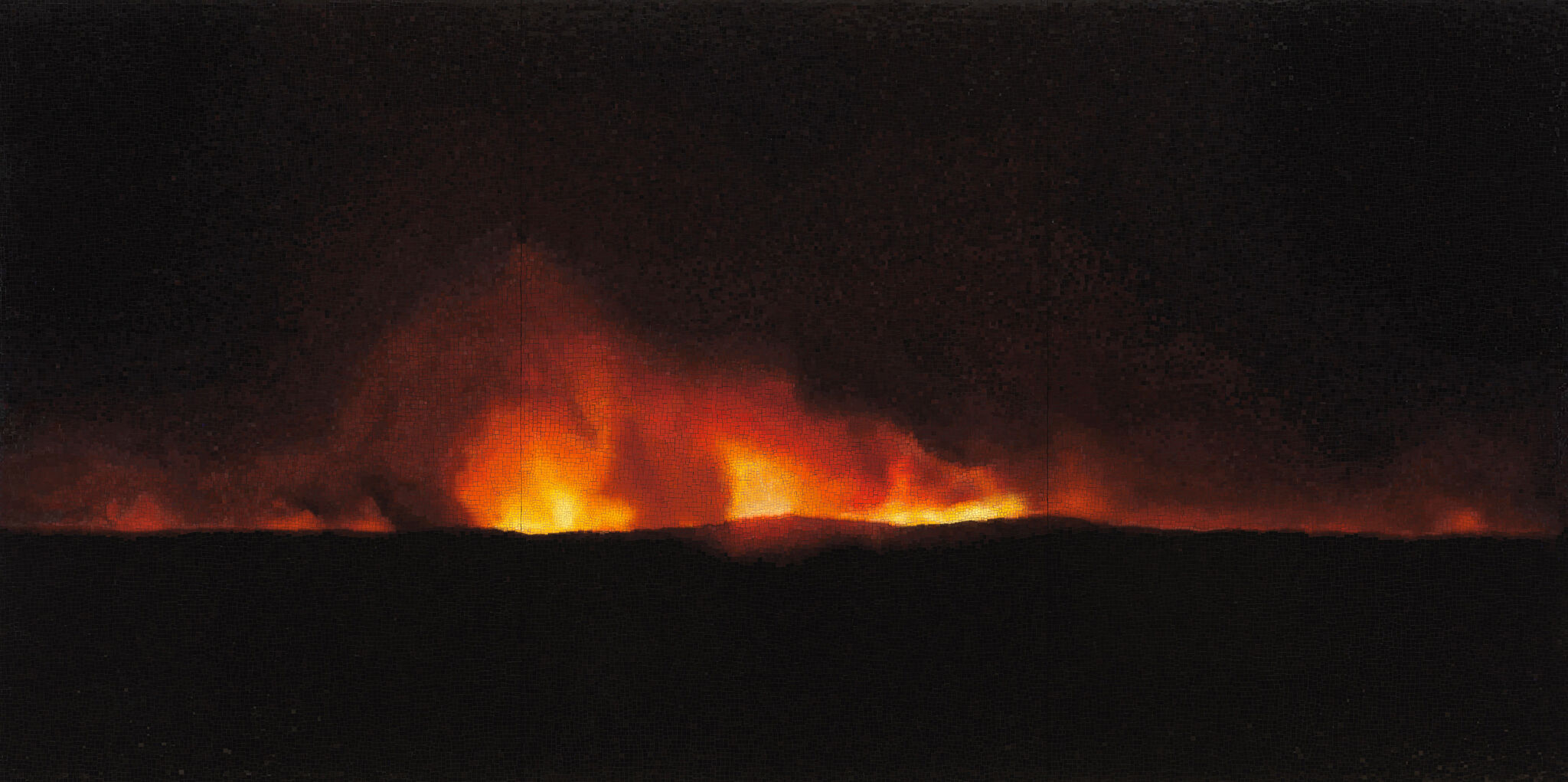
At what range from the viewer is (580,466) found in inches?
153

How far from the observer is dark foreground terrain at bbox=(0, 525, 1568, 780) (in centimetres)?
351

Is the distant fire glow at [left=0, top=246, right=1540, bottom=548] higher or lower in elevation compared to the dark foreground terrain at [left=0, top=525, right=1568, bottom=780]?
higher

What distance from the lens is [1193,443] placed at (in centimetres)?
389

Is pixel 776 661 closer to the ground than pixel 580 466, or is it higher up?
closer to the ground

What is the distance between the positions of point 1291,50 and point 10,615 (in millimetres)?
4397

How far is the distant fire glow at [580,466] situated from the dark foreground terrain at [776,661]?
333 mm

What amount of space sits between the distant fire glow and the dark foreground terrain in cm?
33

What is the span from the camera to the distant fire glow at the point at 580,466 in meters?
3.88

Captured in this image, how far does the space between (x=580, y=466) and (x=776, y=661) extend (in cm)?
94

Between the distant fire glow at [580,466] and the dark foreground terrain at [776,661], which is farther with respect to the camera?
the distant fire glow at [580,466]

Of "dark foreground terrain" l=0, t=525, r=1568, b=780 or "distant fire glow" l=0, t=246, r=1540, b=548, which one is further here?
"distant fire glow" l=0, t=246, r=1540, b=548

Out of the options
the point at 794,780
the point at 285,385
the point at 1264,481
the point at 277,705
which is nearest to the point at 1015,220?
the point at 1264,481

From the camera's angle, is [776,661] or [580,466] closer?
[776,661]

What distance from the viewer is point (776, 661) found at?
3504mm
